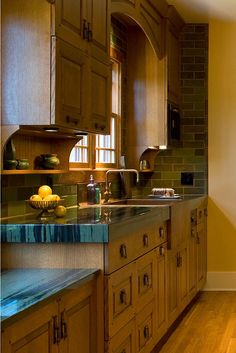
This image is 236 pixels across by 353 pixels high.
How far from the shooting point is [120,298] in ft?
9.16

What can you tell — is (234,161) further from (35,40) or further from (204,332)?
(35,40)

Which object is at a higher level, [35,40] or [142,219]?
[35,40]

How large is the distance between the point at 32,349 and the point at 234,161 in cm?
427

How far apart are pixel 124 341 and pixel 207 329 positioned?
1.63 meters

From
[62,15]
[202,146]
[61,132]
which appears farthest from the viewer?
[202,146]

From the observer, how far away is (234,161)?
5812 millimetres

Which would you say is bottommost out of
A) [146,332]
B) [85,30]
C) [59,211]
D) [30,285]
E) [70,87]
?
[146,332]

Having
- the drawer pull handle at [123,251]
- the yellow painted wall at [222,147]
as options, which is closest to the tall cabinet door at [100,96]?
the drawer pull handle at [123,251]

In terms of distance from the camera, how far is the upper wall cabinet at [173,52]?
524cm

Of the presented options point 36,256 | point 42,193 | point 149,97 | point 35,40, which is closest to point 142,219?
point 42,193

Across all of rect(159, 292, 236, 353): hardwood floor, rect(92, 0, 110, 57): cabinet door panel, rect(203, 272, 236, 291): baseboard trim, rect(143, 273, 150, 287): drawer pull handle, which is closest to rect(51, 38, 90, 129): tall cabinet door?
rect(92, 0, 110, 57): cabinet door panel

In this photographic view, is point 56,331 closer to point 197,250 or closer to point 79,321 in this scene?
point 79,321

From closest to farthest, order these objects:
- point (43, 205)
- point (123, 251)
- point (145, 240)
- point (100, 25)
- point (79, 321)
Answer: point (79, 321)
point (123, 251)
point (43, 205)
point (145, 240)
point (100, 25)

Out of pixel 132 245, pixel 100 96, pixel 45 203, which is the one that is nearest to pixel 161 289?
pixel 132 245
